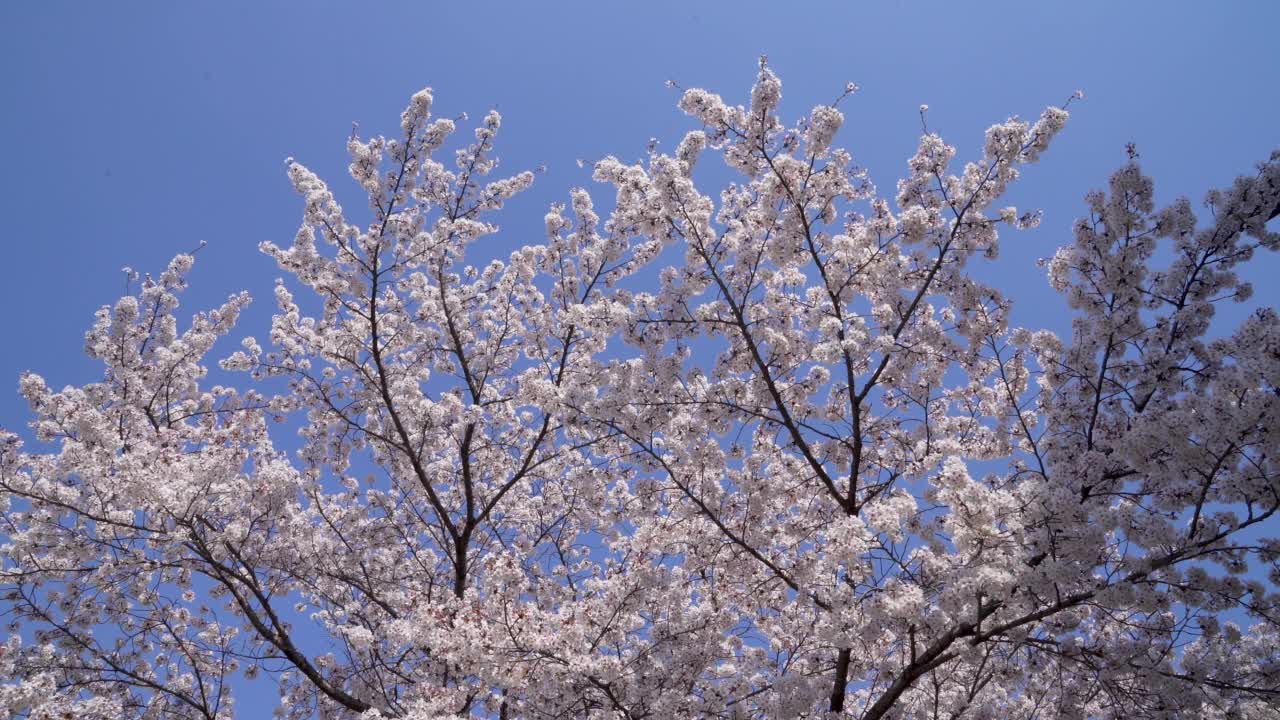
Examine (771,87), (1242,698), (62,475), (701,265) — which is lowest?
(1242,698)

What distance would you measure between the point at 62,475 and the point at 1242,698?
13535 mm

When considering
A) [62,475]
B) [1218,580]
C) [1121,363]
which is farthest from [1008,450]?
[62,475]

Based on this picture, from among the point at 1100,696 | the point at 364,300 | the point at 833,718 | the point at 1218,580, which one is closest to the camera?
the point at 1218,580

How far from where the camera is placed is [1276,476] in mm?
5918

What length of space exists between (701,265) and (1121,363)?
461 cm

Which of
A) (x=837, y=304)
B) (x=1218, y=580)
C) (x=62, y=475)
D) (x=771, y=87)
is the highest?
(x=771, y=87)

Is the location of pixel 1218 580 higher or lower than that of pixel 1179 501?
lower

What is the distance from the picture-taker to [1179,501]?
21.6ft

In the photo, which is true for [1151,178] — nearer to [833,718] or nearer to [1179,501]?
[1179,501]

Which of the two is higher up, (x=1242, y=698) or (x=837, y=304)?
(x=837, y=304)

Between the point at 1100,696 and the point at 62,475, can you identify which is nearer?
the point at 1100,696

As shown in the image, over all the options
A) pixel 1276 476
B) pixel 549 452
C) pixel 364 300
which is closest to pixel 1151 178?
pixel 1276 476

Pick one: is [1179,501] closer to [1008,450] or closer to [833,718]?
[1008,450]

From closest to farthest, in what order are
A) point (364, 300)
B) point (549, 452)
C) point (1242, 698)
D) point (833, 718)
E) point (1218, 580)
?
point (1218, 580)
point (1242, 698)
point (833, 718)
point (364, 300)
point (549, 452)
